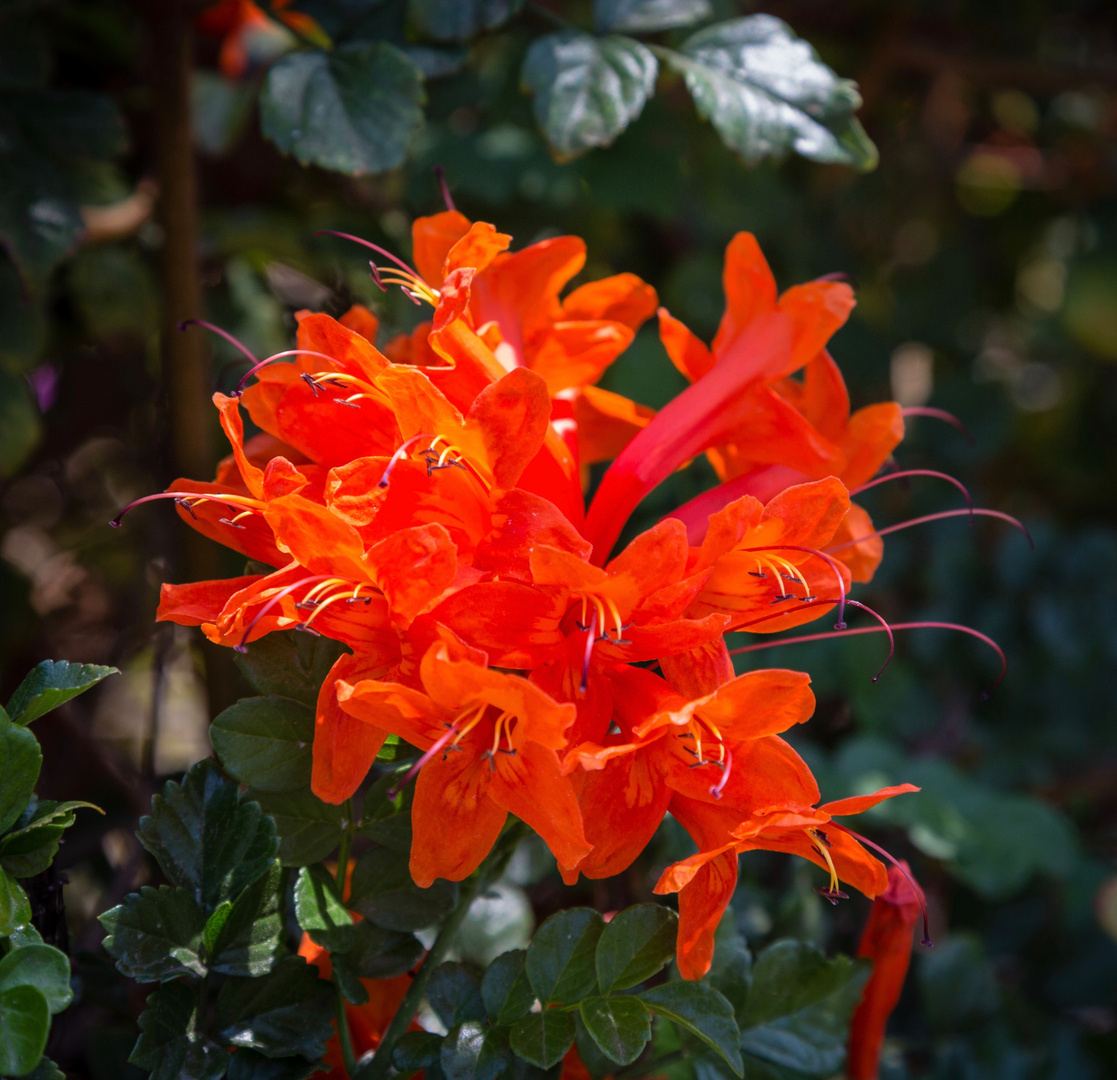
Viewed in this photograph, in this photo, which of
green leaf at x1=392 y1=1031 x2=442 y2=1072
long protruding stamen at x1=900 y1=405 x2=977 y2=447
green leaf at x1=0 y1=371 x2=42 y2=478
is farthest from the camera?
green leaf at x1=0 y1=371 x2=42 y2=478

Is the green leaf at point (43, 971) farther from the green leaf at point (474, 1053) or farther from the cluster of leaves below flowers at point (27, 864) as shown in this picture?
the green leaf at point (474, 1053)

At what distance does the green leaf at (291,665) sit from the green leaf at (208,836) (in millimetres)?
66

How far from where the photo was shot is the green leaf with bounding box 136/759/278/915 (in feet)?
1.87

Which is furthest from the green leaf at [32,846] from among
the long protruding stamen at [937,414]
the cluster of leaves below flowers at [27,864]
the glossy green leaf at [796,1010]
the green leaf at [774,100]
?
the green leaf at [774,100]

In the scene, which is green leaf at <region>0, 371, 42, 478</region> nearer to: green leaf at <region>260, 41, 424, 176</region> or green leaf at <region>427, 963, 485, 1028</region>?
green leaf at <region>260, 41, 424, 176</region>

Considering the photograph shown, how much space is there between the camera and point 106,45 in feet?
3.70

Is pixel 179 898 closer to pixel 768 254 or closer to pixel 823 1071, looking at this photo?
pixel 823 1071

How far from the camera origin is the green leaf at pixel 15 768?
511mm

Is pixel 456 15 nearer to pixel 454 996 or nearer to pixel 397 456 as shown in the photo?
pixel 397 456

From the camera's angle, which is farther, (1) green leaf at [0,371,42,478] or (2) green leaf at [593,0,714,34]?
(1) green leaf at [0,371,42,478]

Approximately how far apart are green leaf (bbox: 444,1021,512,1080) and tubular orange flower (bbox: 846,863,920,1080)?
271 mm

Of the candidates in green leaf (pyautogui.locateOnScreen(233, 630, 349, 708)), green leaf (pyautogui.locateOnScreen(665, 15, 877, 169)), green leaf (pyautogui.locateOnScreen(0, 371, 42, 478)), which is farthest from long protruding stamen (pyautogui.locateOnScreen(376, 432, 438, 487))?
green leaf (pyautogui.locateOnScreen(0, 371, 42, 478))

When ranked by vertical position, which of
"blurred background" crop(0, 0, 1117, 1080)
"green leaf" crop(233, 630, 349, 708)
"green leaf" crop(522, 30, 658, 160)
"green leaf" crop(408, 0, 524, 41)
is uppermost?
"green leaf" crop(408, 0, 524, 41)

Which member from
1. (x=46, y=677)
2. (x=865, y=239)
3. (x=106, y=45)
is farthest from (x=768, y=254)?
(x=46, y=677)
